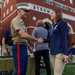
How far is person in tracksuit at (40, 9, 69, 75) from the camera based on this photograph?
4359 mm

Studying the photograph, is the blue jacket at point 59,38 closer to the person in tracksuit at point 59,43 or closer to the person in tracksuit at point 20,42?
the person in tracksuit at point 59,43

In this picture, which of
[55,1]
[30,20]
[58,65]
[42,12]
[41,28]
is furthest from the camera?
[55,1]

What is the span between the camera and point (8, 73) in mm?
5961

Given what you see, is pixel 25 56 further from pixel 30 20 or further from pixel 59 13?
pixel 30 20

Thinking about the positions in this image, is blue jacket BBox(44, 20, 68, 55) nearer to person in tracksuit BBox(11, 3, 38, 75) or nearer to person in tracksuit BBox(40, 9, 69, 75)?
person in tracksuit BBox(40, 9, 69, 75)

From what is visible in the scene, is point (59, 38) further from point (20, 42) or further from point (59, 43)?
point (20, 42)

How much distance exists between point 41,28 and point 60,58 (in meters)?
2.13

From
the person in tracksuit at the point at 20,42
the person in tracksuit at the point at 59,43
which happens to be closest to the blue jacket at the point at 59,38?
the person in tracksuit at the point at 59,43

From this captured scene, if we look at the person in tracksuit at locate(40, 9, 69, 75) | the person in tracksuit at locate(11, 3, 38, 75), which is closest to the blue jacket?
the person in tracksuit at locate(40, 9, 69, 75)

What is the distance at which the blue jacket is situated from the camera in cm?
436

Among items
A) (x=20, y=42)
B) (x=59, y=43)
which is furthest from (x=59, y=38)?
(x=20, y=42)

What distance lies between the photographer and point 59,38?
14.7 feet

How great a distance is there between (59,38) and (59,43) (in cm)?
9

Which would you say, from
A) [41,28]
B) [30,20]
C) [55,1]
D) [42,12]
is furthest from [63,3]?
[41,28]
